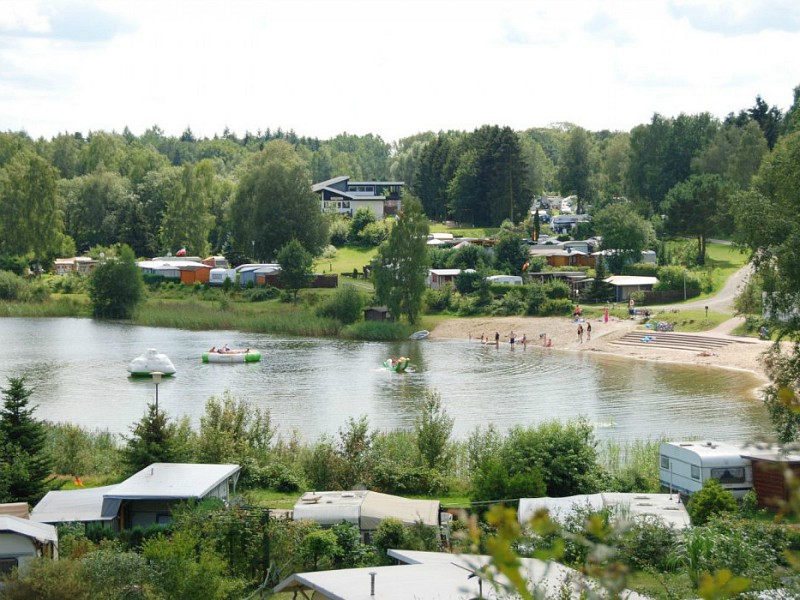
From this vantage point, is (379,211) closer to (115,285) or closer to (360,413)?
(115,285)

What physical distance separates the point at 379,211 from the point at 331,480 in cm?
7937

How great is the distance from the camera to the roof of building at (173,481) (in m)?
18.4

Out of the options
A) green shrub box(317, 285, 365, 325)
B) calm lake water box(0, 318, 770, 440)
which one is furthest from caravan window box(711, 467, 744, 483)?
green shrub box(317, 285, 365, 325)

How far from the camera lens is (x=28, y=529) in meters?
15.8

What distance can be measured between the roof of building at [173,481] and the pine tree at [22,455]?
215 centimetres

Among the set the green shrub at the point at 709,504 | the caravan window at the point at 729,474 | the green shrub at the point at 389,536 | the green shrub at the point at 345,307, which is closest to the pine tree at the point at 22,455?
the green shrub at the point at 389,536

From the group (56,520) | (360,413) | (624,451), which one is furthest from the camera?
(360,413)

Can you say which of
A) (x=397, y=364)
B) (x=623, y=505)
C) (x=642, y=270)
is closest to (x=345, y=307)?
(x=397, y=364)

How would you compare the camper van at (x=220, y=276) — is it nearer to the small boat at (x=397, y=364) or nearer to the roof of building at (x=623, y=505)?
the small boat at (x=397, y=364)

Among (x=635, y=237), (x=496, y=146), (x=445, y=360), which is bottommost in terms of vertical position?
(x=445, y=360)

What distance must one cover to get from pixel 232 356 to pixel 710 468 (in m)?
31.7

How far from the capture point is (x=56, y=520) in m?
18.0

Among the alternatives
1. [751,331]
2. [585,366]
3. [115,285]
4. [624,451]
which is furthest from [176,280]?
[624,451]

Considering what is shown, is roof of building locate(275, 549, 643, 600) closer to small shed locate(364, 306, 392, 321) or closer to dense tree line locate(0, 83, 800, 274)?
small shed locate(364, 306, 392, 321)
